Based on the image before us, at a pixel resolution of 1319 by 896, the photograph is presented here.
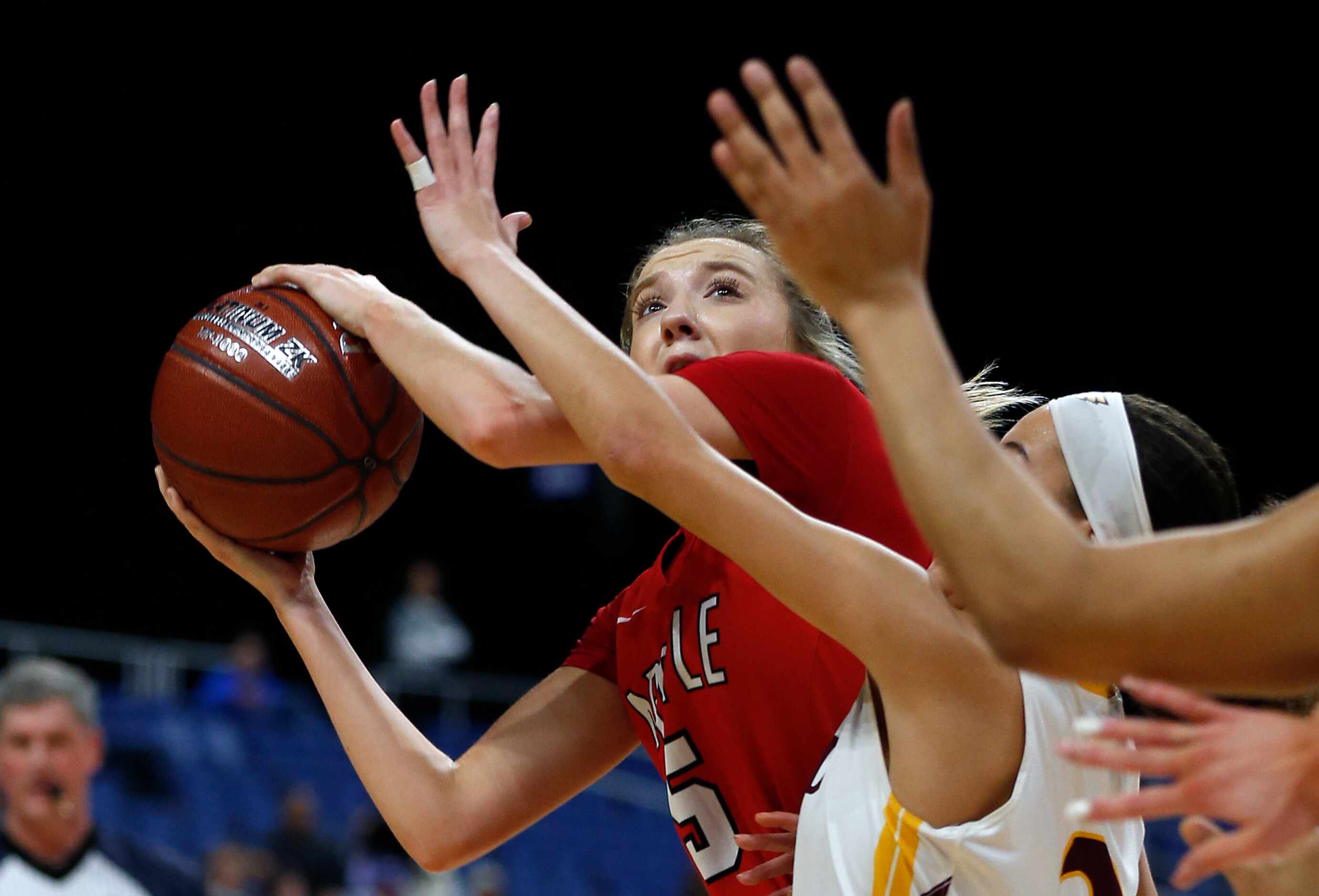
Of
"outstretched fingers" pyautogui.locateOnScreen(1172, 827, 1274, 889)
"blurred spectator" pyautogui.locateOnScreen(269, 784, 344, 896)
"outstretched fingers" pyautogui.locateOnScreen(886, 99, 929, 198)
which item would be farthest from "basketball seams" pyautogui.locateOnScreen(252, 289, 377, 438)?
"blurred spectator" pyautogui.locateOnScreen(269, 784, 344, 896)

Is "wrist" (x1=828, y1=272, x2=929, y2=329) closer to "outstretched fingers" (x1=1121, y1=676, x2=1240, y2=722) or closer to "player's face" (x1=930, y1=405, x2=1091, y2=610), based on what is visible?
"outstretched fingers" (x1=1121, y1=676, x2=1240, y2=722)

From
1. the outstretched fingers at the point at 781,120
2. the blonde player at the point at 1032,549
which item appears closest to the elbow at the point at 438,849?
the blonde player at the point at 1032,549

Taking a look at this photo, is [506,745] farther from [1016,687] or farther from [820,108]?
[820,108]

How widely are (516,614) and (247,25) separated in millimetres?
6324

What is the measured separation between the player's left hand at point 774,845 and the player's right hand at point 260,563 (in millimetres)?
939

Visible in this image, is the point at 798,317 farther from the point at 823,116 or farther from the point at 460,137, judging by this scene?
the point at 823,116

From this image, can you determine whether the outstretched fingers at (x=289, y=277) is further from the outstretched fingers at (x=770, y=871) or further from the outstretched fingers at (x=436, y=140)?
the outstretched fingers at (x=770, y=871)

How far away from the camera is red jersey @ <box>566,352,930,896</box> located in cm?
223

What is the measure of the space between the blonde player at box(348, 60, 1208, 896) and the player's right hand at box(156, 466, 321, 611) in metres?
0.91

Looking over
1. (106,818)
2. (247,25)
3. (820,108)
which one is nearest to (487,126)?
(820,108)

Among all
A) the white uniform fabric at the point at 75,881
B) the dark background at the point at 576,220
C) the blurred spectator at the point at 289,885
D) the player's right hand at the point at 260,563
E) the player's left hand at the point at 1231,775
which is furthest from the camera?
the dark background at the point at 576,220

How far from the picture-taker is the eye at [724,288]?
274 centimetres

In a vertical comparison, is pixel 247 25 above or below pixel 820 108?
below

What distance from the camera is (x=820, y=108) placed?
132 centimetres
